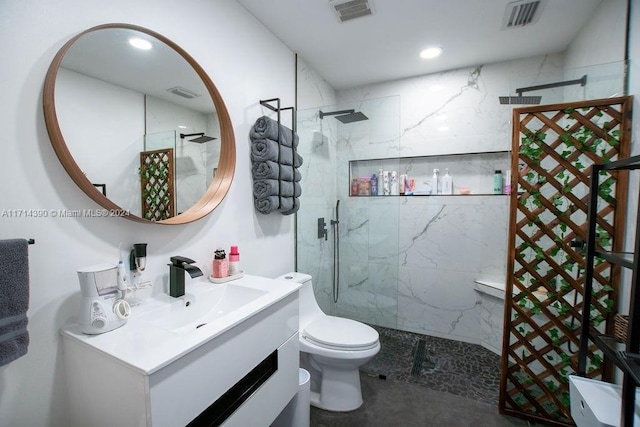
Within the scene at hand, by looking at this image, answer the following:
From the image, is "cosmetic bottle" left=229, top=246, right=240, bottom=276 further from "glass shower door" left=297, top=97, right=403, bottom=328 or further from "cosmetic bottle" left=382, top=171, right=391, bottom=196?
"cosmetic bottle" left=382, top=171, right=391, bottom=196

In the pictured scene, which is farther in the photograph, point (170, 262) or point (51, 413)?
point (170, 262)

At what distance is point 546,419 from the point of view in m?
1.67

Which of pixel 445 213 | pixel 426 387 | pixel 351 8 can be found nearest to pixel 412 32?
pixel 351 8

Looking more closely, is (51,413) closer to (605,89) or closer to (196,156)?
(196,156)

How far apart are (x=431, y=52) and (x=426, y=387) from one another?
259 centimetres

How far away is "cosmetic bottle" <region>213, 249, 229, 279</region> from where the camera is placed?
4.77 ft

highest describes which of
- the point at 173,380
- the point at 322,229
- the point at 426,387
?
the point at 322,229

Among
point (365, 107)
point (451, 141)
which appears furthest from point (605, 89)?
point (365, 107)

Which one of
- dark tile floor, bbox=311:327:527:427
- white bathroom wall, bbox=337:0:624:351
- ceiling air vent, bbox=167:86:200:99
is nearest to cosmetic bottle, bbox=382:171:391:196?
white bathroom wall, bbox=337:0:624:351

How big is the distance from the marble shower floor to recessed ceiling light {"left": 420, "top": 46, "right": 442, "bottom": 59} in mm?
2350

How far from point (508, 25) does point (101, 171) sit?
2.61 metres

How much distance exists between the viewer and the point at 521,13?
186 cm

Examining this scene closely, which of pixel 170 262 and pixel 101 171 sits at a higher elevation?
pixel 101 171

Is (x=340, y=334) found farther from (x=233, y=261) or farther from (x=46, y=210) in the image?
(x=46, y=210)
